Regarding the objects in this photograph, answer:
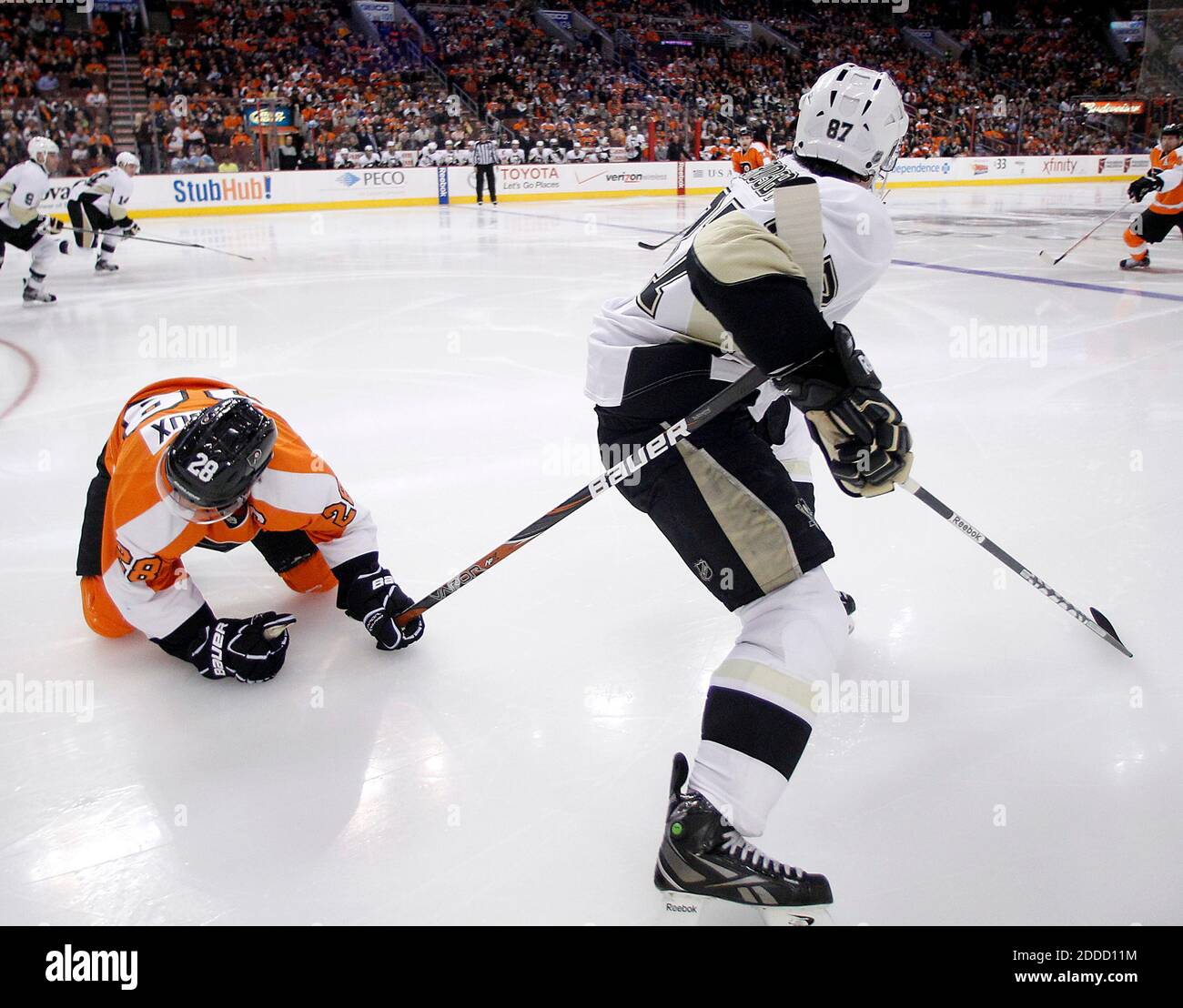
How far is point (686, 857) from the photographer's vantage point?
145cm

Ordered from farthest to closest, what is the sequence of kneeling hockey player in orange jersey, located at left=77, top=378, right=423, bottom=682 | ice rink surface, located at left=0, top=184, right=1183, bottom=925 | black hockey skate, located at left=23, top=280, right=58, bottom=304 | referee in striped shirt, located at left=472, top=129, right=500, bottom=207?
referee in striped shirt, located at left=472, top=129, right=500, bottom=207 → black hockey skate, located at left=23, top=280, right=58, bottom=304 → kneeling hockey player in orange jersey, located at left=77, top=378, right=423, bottom=682 → ice rink surface, located at left=0, top=184, right=1183, bottom=925

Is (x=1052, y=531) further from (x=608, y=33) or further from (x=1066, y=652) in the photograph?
(x=608, y=33)

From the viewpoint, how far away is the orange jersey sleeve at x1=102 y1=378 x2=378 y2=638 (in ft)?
6.64

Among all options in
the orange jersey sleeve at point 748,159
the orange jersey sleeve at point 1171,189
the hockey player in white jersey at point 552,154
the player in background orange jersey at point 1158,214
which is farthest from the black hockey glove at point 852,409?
the hockey player in white jersey at point 552,154

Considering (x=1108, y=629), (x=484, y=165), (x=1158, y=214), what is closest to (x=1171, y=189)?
(x=1158, y=214)

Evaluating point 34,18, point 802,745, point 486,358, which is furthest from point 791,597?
point 34,18

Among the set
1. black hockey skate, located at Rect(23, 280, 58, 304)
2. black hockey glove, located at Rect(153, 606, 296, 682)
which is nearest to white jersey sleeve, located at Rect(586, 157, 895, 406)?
black hockey glove, located at Rect(153, 606, 296, 682)

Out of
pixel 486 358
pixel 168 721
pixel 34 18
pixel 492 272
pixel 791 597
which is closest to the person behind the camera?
pixel 791 597

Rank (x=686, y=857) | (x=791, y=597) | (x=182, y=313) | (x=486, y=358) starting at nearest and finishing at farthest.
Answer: (x=686, y=857), (x=791, y=597), (x=486, y=358), (x=182, y=313)

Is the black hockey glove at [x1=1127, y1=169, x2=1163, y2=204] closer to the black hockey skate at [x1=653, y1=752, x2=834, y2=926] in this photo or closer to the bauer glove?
the bauer glove

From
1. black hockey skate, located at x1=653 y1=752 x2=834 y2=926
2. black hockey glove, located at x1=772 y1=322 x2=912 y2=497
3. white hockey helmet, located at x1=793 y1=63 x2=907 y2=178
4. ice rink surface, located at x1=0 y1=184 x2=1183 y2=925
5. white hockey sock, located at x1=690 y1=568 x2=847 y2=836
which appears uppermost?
white hockey helmet, located at x1=793 y1=63 x2=907 y2=178

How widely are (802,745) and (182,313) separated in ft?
21.2

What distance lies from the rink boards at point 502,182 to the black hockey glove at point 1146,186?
6699 millimetres

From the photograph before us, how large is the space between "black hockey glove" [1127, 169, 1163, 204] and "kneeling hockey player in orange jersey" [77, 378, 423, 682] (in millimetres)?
8562
